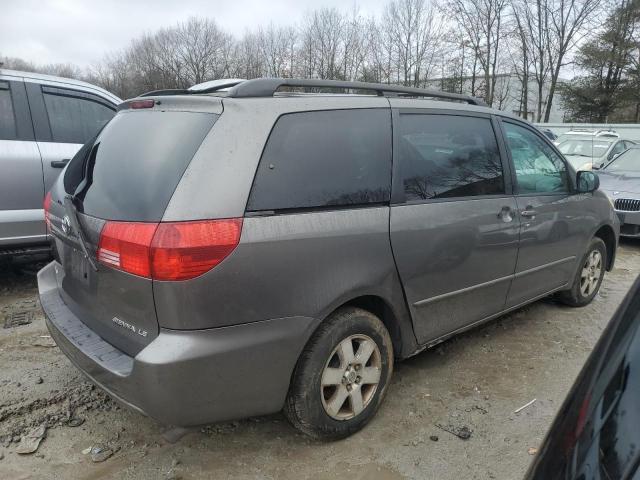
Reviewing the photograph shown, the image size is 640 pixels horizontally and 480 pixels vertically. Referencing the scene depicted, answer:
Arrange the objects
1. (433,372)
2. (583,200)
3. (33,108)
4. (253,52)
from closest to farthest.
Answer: (433,372), (583,200), (33,108), (253,52)

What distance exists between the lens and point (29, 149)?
14.4 feet

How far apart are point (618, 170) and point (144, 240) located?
30.0 ft

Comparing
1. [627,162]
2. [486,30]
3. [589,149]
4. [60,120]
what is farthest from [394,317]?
[486,30]

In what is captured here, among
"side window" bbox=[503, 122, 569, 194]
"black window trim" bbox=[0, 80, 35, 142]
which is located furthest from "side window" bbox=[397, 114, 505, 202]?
"black window trim" bbox=[0, 80, 35, 142]

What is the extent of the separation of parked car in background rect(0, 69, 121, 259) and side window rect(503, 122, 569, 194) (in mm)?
3831

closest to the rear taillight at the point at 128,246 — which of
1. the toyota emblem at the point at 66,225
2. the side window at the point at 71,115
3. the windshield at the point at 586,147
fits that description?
the toyota emblem at the point at 66,225

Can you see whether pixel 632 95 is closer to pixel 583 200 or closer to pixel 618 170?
pixel 618 170

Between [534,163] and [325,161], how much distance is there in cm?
217

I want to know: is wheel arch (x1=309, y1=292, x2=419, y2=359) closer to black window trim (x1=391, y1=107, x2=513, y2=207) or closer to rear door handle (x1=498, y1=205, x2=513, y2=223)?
black window trim (x1=391, y1=107, x2=513, y2=207)

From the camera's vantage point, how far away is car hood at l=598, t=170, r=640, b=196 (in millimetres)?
7695

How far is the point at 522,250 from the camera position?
11.6 feet

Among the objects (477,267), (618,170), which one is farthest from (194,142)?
(618,170)

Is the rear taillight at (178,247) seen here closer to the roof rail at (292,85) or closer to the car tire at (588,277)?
the roof rail at (292,85)

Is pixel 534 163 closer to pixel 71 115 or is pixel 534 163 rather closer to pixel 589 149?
pixel 71 115
